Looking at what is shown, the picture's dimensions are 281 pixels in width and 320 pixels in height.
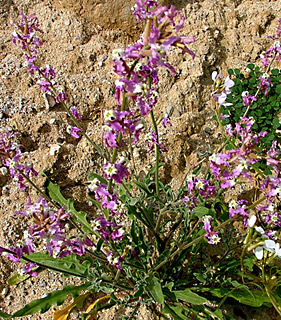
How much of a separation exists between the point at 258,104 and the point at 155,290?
7.88ft

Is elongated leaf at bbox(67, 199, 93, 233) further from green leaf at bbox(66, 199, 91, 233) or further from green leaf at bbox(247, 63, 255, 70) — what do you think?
green leaf at bbox(247, 63, 255, 70)

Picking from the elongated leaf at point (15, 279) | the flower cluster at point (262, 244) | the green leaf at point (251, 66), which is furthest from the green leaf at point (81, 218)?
the green leaf at point (251, 66)

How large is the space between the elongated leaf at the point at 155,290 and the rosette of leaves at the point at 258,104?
1.96m

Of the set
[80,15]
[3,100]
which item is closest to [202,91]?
[80,15]

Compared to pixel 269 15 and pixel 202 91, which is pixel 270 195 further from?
pixel 269 15

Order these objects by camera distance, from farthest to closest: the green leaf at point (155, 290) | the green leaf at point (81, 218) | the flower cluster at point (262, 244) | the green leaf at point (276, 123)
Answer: the green leaf at point (276, 123) < the green leaf at point (81, 218) < the green leaf at point (155, 290) < the flower cluster at point (262, 244)

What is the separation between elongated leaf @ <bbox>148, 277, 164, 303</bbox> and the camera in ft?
7.08

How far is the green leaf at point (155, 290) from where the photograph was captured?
216 centimetres

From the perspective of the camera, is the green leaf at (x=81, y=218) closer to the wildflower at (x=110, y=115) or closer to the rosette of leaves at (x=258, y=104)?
the wildflower at (x=110, y=115)

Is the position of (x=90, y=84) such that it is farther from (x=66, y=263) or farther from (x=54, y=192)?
(x=66, y=263)

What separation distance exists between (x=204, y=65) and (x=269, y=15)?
1.15 meters

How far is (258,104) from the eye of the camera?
3.76 metres

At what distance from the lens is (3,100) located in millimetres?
3559

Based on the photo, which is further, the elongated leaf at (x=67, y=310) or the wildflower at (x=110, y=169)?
the elongated leaf at (x=67, y=310)
